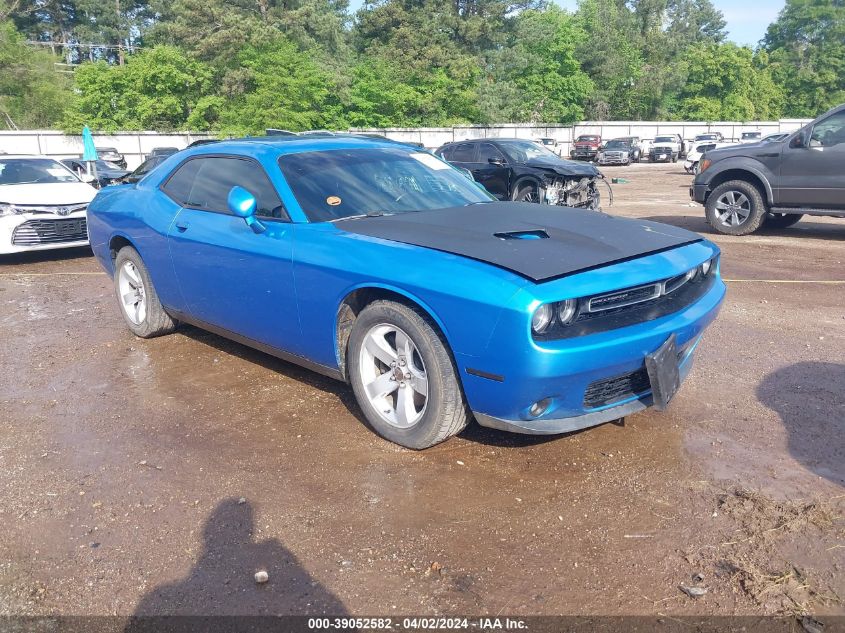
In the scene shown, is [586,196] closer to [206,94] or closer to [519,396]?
[519,396]

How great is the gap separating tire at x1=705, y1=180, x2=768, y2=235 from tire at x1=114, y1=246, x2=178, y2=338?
8.43m

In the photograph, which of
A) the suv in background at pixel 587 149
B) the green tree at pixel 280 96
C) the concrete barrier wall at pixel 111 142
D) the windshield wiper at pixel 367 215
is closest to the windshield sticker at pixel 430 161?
the windshield wiper at pixel 367 215

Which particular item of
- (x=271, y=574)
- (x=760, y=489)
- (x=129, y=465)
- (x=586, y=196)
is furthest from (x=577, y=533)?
(x=586, y=196)

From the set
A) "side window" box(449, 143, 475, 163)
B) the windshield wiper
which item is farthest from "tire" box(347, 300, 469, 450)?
"side window" box(449, 143, 475, 163)

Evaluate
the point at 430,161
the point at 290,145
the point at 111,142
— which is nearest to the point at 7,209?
the point at 290,145

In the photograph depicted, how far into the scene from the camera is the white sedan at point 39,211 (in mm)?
9672

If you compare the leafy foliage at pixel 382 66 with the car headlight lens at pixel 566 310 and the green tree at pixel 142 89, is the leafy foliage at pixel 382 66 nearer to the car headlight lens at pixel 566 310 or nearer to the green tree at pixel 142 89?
the green tree at pixel 142 89

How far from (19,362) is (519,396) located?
414 cm

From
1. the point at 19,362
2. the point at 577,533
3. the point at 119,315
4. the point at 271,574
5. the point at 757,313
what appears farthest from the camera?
the point at 119,315

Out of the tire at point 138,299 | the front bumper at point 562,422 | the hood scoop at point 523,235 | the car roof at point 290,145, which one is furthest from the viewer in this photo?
the tire at point 138,299

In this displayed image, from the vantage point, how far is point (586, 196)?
13.3 meters

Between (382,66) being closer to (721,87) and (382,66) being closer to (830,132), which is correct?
(721,87)

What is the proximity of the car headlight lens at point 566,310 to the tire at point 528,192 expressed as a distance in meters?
10.2

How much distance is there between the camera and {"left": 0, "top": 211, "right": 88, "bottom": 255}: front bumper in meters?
9.62
